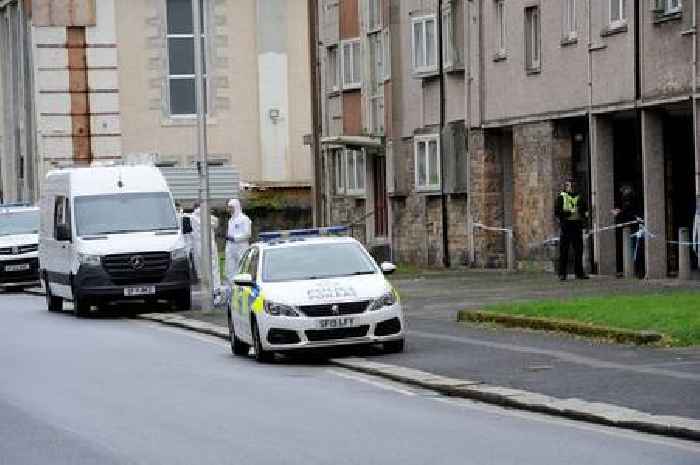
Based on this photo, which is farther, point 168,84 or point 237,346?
point 168,84

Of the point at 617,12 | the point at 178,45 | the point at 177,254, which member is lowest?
the point at 177,254

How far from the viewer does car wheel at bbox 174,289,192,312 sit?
35.5 m

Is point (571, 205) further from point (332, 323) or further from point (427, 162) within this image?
point (332, 323)

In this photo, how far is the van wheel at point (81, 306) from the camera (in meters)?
35.1

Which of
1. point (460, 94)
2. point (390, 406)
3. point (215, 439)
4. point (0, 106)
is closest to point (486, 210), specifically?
point (460, 94)

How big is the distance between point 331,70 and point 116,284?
2202cm

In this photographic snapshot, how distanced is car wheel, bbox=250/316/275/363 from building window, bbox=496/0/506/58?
66.6ft

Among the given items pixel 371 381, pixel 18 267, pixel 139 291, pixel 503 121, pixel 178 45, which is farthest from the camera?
pixel 178 45

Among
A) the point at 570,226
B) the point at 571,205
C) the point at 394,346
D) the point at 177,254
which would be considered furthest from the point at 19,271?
the point at 394,346

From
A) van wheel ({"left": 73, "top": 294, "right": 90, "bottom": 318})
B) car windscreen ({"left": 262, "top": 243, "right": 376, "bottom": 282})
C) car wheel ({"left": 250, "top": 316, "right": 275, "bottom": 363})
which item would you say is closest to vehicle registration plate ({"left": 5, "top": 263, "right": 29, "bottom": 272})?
van wheel ({"left": 73, "top": 294, "right": 90, "bottom": 318})

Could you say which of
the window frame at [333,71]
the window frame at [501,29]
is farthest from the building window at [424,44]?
the window frame at [333,71]

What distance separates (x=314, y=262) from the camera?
2441 centimetres

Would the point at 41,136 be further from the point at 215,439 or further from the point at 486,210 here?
the point at 215,439

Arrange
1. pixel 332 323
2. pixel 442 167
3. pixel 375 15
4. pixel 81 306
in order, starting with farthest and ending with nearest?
pixel 375 15 → pixel 442 167 → pixel 81 306 → pixel 332 323
